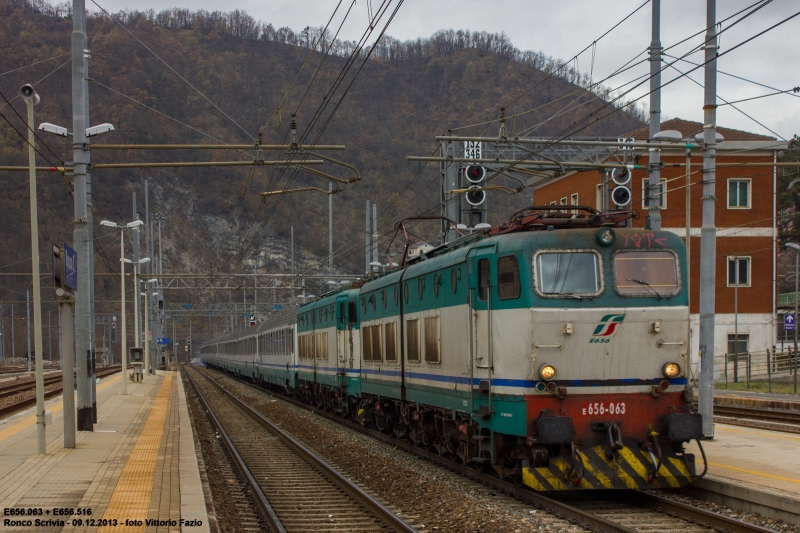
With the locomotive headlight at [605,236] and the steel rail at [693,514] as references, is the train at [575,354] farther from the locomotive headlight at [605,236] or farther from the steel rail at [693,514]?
the steel rail at [693,514]

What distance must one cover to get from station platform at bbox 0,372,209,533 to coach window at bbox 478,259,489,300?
4.35 metres

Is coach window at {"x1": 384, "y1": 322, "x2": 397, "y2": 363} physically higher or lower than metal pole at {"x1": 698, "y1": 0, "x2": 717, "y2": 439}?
lower

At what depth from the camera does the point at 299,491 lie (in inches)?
499

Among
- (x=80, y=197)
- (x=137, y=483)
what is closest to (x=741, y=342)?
(x=80, y=197)

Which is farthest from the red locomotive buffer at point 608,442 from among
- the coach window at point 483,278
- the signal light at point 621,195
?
the signal light at point 621,195

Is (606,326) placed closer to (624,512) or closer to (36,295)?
(624,512)

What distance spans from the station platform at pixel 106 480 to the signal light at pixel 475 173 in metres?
10.9

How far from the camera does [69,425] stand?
1491 cm

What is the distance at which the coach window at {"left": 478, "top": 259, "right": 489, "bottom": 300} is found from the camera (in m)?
11.5

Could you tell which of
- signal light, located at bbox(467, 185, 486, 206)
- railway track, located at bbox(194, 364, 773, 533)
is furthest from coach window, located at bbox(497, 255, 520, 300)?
signal light, located at bbox(467, 185, 486, 206)

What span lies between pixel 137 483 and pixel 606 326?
247 inches

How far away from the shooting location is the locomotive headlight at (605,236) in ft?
35.8

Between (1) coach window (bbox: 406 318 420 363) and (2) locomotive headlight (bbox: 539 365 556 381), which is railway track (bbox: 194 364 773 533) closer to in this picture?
(2) locomotive headlight (bbox: 539 365 556 381)

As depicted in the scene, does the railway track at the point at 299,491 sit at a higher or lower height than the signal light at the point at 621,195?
lower
